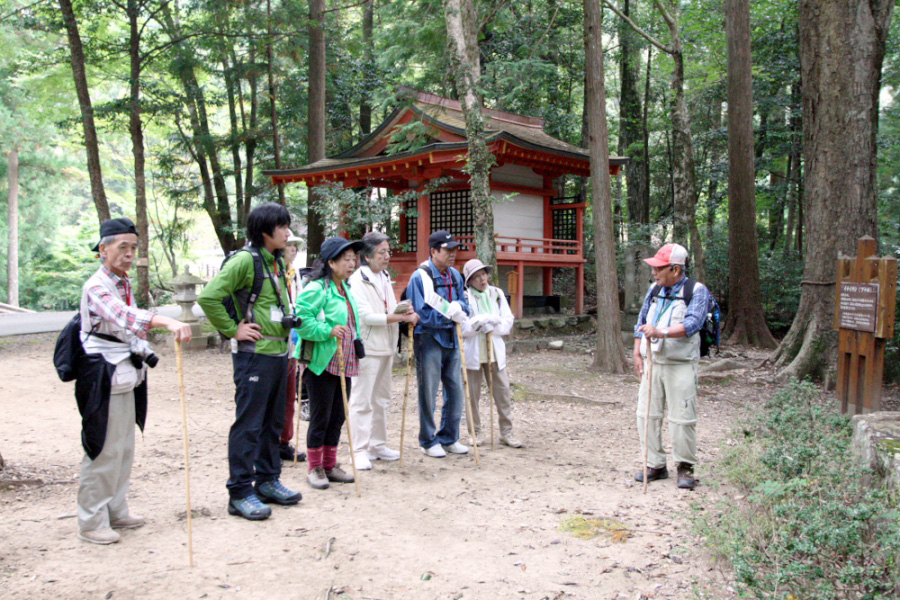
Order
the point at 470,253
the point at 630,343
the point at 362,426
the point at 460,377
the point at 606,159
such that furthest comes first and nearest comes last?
the point at 470,253, the point at 630,343, the point at 606,159, the point at 460,377, the point at 362,426

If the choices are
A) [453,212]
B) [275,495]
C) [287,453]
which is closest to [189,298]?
[453,212]

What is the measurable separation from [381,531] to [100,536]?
1401 millimetres

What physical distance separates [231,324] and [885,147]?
1640cm

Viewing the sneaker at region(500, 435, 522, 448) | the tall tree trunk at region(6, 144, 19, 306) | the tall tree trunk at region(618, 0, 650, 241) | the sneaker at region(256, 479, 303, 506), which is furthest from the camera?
the tall tree trunk at region(6, 144, 19, 306)

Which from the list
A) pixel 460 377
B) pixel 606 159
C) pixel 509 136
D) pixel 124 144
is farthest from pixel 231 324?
pixel 124 144

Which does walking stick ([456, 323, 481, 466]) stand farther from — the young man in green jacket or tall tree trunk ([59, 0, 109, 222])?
tall tree trunk ([59, 0, 109, 222])

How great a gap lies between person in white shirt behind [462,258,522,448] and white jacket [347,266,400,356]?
709mm

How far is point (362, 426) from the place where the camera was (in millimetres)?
4688

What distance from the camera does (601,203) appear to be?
9.74 metres

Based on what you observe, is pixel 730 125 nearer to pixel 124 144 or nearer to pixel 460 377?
pixel 460 377

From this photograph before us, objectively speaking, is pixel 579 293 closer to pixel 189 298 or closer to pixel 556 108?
pixel 556 108

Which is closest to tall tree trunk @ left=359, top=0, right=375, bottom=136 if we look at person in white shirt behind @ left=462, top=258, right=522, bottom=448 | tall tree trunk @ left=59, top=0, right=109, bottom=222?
tall tree trunk @ left=59, top=0, right=109, bottom=222

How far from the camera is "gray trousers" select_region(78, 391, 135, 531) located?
3.26 m

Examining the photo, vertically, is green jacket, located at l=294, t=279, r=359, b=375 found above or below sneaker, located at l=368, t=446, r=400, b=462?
above
